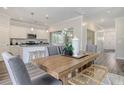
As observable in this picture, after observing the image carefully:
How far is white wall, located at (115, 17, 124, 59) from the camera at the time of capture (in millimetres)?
5000

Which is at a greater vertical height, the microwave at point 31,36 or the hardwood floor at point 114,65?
the microwave at point 31,36

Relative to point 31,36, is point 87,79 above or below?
below

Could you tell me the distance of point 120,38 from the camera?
5074 mm

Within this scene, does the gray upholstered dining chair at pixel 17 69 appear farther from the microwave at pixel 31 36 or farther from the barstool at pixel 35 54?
the microwave at pixel 31 36

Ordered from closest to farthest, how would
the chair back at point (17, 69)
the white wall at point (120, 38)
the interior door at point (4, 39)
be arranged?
the chair back at point (17, 69)
the interior door at point (4, 39)
the white wall at point (120, 38)

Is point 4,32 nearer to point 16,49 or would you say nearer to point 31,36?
point 16,49

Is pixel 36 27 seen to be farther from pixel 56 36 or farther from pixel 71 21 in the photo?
pixel 71 21

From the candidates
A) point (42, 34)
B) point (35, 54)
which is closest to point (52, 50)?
point (35, 54)

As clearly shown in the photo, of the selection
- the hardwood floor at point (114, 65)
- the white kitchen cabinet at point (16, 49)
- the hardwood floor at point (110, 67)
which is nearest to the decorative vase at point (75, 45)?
the hardwood floor at point (110, 67)

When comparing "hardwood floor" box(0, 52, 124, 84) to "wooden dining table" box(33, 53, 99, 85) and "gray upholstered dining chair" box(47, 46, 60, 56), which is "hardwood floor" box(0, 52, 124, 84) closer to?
"gray upholstered dining chair" box(47, 46, 60, 56)

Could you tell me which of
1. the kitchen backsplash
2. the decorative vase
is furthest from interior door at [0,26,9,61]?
the decorative vase

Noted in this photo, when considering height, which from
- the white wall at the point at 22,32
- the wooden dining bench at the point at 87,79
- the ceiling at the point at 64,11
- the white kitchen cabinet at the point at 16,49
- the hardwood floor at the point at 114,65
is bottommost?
the hardwood floor at the point at 114,65

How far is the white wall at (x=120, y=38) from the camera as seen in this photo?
500cm
